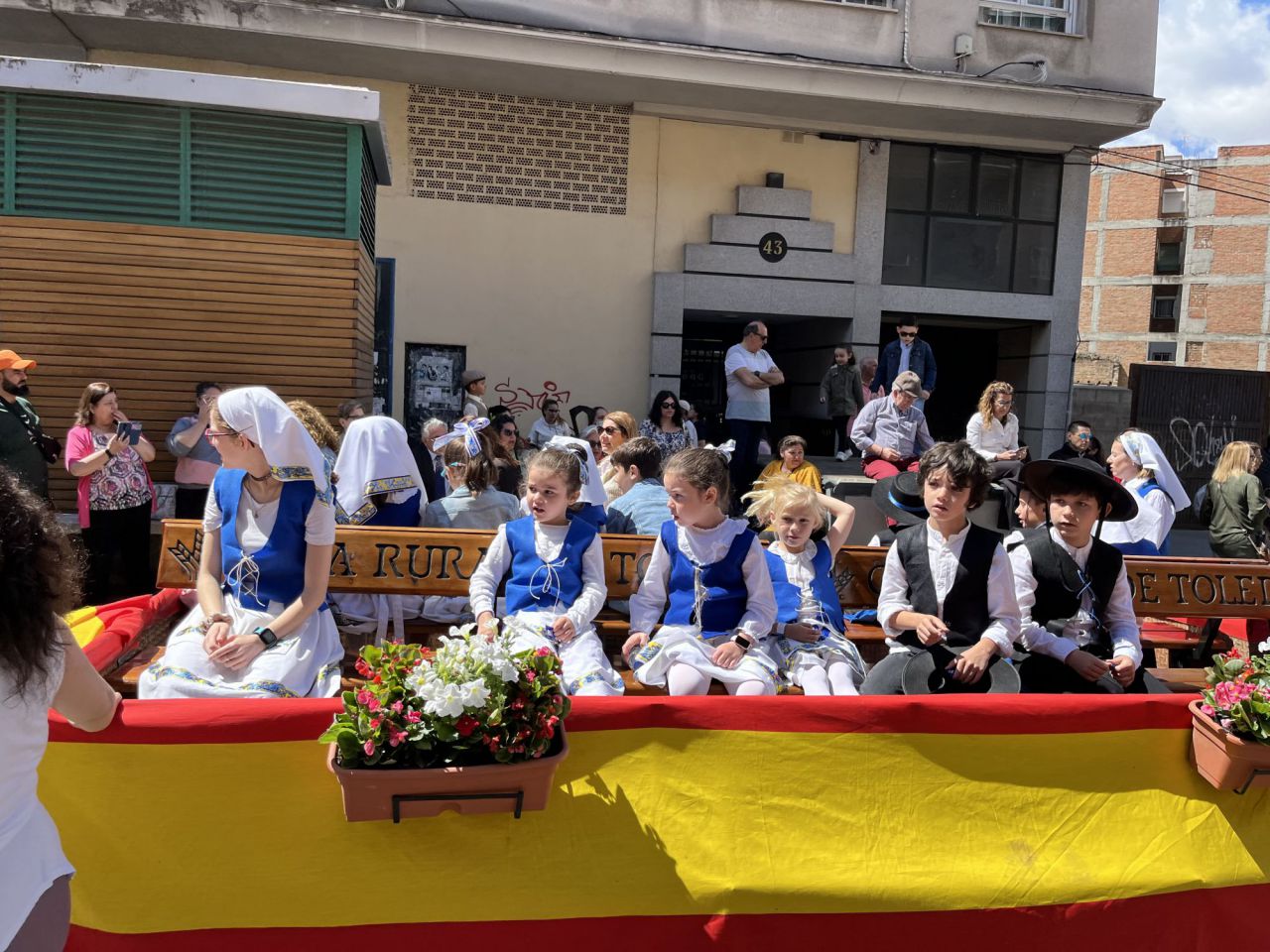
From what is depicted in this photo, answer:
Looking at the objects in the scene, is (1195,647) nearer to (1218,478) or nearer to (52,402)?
(1218,478)

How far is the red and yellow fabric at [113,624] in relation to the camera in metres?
3.63

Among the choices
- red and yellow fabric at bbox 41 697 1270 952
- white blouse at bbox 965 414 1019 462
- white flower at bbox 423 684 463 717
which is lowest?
red and yellow fabric at bbox 41 697 1270 952

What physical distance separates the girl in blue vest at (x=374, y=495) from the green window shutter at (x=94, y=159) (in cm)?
402

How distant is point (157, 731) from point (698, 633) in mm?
2115

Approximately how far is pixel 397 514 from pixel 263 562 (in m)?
1.75

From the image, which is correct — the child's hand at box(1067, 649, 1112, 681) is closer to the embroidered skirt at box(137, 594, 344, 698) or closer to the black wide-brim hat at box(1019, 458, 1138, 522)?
the black wide-brim hat at box(1019, 458, 1138, 522)

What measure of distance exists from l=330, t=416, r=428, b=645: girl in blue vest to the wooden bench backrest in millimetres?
376

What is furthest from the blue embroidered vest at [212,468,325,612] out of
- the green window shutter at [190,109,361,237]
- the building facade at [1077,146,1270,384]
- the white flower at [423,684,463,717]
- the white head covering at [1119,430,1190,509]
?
the building facade at [1077,146,1270,384]

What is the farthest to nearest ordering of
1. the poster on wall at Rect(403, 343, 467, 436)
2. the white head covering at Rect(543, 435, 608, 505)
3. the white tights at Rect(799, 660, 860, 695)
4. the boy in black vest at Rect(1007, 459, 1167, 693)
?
1. the poster on wall at Rect(403, 343, 467, 436)
2. the white head covering at Rect(543, 435, 608, 505)
3. the white tights at Rect(799, 660, 860, 695)
4. the boy in black vest at Rect(1007, 459, 1167, 693)

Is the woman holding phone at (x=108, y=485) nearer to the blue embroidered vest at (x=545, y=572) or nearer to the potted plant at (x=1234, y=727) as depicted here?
the blue embroidered vest at (x=545, y=572)

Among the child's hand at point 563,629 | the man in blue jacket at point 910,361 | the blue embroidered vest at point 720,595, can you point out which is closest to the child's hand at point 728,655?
the blue embroidered vest at point 720,595

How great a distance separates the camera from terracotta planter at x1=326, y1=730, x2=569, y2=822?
2404mm

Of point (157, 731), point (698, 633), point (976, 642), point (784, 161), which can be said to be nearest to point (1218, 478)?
point (976, 642)

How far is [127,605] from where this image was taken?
4.21m
